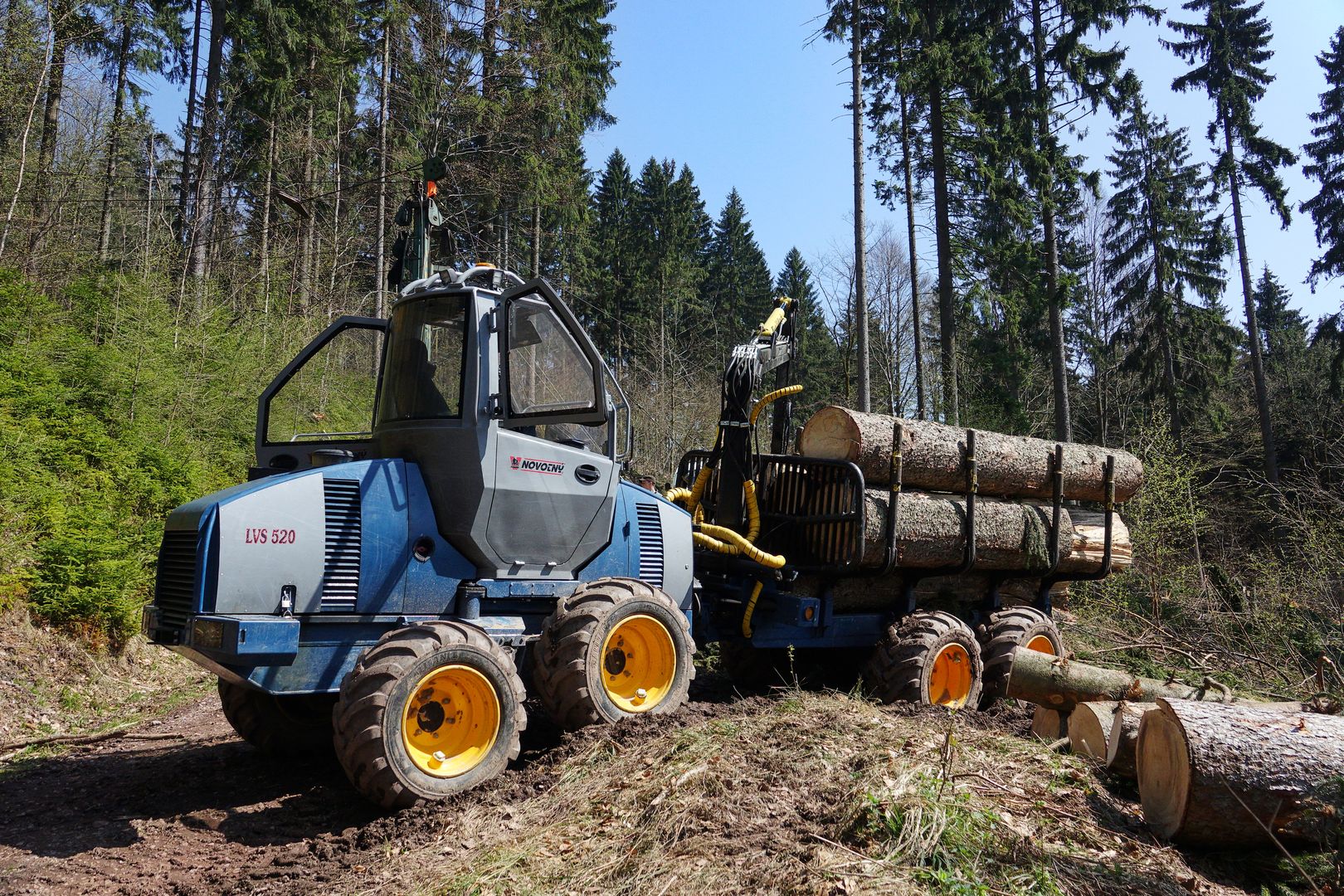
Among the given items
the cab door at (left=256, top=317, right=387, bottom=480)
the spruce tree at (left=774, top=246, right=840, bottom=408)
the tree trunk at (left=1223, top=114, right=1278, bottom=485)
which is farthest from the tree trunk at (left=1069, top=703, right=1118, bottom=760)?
the spruce tree at (left=774, top=246, right=840, bottom=408)

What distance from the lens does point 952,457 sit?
25.5 ft

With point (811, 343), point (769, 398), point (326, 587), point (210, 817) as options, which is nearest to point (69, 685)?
point (210, 817)

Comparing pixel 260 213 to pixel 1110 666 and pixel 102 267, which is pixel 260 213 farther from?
pixel 1110 666

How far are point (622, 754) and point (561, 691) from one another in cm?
54

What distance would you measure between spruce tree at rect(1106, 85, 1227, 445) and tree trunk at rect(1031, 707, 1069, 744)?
25822 mm

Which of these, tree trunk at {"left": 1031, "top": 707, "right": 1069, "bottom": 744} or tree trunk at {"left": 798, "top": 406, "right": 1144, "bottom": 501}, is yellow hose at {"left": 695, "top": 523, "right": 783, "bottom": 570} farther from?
tree trunk at {"left": 1031, "top": 707, "right": 1069, "bottom": 744}

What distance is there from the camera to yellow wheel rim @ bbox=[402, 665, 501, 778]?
464cm

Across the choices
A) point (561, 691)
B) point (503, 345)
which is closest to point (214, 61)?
point (503, 345)

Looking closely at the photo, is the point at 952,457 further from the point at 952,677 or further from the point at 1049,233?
the point at 1049,233

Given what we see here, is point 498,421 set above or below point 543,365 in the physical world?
below

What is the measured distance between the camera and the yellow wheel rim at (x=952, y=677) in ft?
24.1

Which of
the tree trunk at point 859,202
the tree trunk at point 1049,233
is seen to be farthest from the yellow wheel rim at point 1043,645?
the tree trunk at point 1049,233

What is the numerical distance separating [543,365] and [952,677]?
4.48m

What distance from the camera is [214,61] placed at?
20.8m
